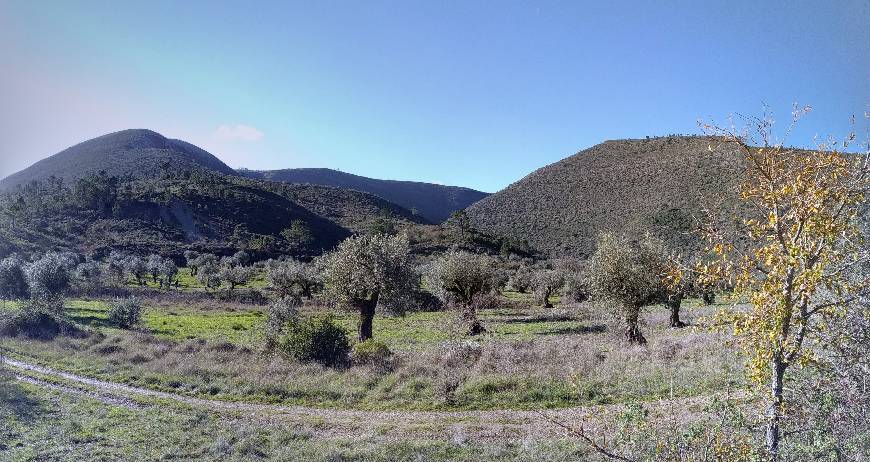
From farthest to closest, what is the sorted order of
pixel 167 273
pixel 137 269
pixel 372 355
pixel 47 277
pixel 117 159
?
pixel 117 159
pixel 137 269
pixel 167 273
pixel 47 277
pixel 372 355

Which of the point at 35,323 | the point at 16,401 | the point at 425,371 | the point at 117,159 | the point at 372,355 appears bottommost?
the point at 16,401

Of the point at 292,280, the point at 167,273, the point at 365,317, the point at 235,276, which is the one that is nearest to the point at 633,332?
the point at 365,317

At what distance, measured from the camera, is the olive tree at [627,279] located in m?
25.8

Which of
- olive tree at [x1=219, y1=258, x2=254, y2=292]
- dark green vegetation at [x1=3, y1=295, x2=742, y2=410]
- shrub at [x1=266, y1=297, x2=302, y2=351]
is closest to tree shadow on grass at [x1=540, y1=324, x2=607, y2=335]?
dark green vegetation at [x1=3, y1=295, x2=742, y2=410]

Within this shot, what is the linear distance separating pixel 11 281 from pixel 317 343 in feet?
126

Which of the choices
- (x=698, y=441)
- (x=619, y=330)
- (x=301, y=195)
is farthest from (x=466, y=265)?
(x=301, y=195)

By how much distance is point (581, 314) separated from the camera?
4284cm

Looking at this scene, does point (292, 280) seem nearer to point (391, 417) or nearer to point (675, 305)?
point (675, 305)

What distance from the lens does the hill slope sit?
8600 cm

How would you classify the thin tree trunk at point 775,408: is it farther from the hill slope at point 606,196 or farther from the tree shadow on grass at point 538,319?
the hill slope at point 606,196

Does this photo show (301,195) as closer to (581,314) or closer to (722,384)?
(581,314)

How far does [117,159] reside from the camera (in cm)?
15262

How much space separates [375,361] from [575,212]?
3410 inches

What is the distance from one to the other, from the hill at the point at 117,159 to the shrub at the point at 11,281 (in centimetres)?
10475
